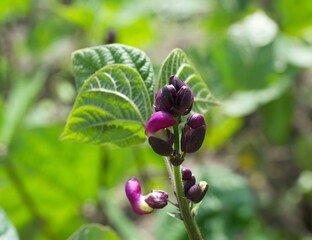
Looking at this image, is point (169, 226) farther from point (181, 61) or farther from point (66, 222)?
point (181, 61)

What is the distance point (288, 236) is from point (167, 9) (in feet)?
7.79

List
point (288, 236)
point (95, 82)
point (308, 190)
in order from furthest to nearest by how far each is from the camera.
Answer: point (308, 190)
point (288, 236)
point (95, 82)

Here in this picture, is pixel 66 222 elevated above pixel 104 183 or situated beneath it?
situated beneath

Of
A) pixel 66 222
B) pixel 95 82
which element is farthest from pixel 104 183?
pixel 95 82

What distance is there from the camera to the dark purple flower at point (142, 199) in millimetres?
691

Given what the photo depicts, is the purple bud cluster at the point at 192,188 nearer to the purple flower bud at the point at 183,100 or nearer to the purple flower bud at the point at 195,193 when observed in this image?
the purple flower bud at the point at 195,193

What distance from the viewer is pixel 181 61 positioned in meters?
0.78

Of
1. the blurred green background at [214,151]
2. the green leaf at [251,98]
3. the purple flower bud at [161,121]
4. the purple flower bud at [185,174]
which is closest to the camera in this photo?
the purple flower bud at [161,121]

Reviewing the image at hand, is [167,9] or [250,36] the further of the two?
[167,9]

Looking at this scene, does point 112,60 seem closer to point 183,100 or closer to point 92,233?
point 183,100

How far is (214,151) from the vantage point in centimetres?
325

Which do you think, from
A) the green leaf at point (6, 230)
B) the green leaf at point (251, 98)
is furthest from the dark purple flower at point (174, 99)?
the green leaf at point (251, 98)

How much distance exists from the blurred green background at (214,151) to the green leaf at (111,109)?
0.61m

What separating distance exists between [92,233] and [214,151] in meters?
2.39
